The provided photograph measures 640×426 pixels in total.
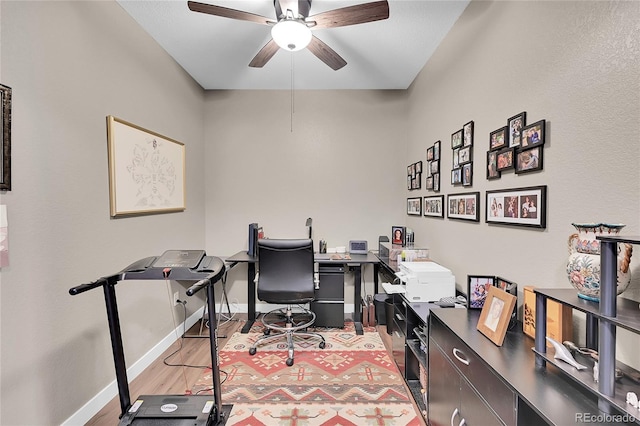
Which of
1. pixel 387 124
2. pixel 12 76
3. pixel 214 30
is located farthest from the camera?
pixel 387 124

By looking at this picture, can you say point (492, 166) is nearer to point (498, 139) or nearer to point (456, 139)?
point (498, 139)

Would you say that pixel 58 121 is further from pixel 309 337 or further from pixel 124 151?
pixel 309 337

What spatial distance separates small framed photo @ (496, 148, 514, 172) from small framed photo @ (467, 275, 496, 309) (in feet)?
2.15

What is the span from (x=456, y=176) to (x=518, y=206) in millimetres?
829

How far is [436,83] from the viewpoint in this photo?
9.37 feet

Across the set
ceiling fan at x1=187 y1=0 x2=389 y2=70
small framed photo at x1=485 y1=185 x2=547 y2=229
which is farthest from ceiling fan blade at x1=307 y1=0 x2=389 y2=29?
small framed photo at x1=485 y1=185 x2=547 y2=229

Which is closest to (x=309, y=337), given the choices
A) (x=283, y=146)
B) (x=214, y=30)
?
(x=283, y=146)

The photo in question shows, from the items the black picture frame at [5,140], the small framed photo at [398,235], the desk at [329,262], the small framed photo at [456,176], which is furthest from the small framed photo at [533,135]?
the black picture frame at [5,140]

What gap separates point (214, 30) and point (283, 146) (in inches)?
61.8

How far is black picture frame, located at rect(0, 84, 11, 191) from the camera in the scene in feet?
4.76

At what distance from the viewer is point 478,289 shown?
1.73 meters

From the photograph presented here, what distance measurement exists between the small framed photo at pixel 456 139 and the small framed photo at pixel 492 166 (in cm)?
44

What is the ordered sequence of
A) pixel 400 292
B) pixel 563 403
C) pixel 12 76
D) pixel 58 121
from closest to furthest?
pixel 563 403 < pixel 12 76 < pixel 58 121 < pixel 400 292

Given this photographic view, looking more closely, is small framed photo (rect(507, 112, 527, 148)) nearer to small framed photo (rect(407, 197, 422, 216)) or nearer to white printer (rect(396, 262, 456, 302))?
white printer (rect(396, 262, 456, 302))
